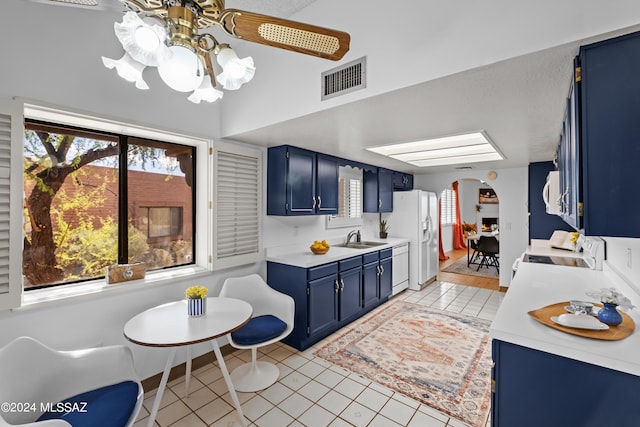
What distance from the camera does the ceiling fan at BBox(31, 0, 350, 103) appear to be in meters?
0.94

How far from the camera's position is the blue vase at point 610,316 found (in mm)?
1338

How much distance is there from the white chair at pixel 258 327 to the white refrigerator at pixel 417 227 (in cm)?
303

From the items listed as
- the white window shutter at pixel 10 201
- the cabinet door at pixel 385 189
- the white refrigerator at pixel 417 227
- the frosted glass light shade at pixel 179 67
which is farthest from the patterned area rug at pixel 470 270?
the white window shutter at pixel 10 201

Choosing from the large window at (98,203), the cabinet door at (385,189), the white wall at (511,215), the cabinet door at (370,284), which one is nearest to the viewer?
the large window at (98,203)

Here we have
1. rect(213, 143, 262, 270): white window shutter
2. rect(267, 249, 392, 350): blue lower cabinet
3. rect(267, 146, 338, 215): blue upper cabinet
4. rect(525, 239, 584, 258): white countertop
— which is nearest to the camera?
rect(213, 143, 262, 270): white window shutter

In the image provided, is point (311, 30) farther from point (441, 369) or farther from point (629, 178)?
point (441, 369)

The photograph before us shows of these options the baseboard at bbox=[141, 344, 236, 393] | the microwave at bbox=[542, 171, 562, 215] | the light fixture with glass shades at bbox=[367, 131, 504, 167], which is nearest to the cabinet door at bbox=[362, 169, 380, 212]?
the light fixture with glass shades at bbox=[367, 131, 504, 167]

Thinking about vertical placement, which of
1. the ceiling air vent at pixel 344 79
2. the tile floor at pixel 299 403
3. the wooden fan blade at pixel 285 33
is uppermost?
the ceiling air vent at pixel 344 79

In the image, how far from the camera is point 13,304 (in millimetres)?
1650

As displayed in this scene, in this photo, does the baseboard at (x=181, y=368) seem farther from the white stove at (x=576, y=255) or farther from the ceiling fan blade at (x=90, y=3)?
the white stove at (x=576, y=255)

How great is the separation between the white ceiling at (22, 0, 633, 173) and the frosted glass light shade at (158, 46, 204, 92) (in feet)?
1.11

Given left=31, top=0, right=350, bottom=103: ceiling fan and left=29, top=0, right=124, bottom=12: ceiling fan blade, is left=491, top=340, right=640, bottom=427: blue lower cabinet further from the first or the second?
left=29, top=0, right=124, bottom=12: ceiling fan blade

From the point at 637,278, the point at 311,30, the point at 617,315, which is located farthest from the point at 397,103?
the point at 637,278

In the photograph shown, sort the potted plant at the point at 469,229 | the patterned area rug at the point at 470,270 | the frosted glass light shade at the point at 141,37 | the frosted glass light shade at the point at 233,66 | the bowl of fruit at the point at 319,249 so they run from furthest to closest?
the potted plant at the point at 469,229 < the patterned area rug at the point at 470,270 < the bowl of fruit at the point at 319,249 < the frosted glass light shade at the point at 233,66 < the frosted glass light shade at the point at 141,37
